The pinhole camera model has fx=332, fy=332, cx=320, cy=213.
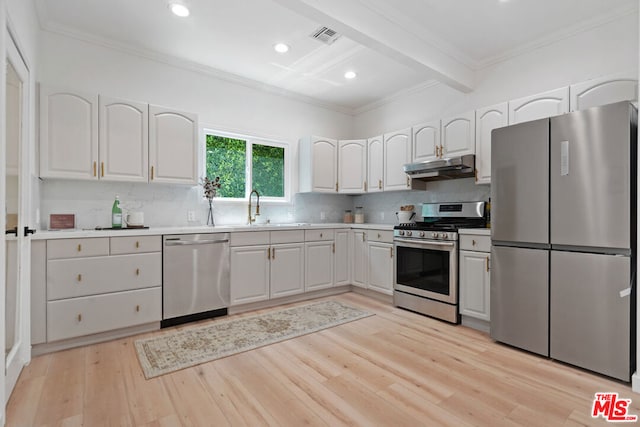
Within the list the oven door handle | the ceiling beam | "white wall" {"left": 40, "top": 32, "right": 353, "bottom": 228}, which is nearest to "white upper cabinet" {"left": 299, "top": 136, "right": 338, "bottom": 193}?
"white wall" {"left": 40, "top": 32, "right": 353, "bottom": 228}

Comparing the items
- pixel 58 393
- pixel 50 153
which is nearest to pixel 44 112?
pixel 50 153

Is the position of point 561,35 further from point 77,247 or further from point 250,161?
point 77,247

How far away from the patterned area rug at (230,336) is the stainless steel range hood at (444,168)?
168 centimetres

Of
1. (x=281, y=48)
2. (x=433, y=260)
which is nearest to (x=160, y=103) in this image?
(x=281, y=48)

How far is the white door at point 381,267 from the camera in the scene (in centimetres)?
395

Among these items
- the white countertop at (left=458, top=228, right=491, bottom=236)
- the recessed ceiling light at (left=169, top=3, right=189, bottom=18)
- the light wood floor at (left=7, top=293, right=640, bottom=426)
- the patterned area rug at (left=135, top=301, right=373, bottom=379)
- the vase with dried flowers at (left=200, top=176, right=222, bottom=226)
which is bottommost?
the light wood floor at (left=7, top=293, right=640, bottom=426)

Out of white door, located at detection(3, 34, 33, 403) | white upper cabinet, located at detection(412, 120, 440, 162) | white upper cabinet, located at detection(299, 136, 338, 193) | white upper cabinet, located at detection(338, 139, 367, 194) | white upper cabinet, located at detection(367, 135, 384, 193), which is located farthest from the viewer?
white upper cabinet, located at detection(338, 139, 367, 194)

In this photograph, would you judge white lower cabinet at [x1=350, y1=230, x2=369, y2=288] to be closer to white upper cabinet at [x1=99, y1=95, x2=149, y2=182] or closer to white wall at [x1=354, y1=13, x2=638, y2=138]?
white wall at [x1=354, y1=13, x2=638, y2=138]

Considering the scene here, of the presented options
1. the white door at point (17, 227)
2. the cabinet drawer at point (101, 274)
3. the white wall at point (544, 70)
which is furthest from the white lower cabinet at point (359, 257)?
the white door at point (17, 227)

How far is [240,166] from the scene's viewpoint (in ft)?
14.1

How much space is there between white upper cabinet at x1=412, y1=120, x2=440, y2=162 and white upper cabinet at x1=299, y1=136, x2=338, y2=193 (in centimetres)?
121

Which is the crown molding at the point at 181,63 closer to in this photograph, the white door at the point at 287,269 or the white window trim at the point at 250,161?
the white window trim at the point at 250,161

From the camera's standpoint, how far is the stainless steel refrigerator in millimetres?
2145

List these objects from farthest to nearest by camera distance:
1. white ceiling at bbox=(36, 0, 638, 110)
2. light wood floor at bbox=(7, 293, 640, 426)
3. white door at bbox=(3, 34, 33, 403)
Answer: white ceiling at bbox=(36, 0, 638, 110)
white door at bbox=(3, 34, 33, 403)
light wood floor at bbox=(7, 293, 640, 426)
